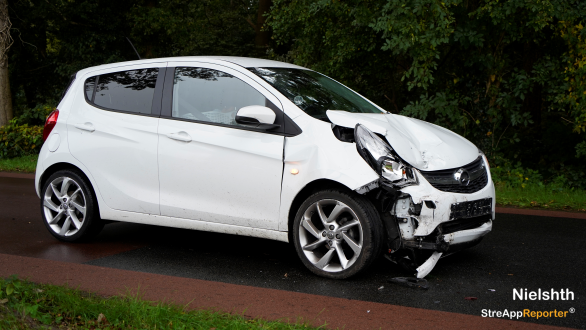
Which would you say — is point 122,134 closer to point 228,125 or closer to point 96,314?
point 228,125

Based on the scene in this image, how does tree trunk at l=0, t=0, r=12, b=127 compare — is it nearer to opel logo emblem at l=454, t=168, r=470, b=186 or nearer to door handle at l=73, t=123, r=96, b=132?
door handle at l=73, t=123, r=96, b=132

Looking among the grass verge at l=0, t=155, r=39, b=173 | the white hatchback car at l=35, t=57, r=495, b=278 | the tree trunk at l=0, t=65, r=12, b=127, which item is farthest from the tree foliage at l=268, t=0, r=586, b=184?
the tree trunk at l=0, t=65, r=12, b=127

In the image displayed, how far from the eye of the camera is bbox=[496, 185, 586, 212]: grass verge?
339 inches

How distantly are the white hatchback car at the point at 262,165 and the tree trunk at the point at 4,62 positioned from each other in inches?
463

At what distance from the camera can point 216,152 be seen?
17.2 ft

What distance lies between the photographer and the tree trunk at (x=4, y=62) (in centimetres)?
1641

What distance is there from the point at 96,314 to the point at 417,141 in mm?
2768

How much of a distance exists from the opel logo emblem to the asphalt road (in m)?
0.79

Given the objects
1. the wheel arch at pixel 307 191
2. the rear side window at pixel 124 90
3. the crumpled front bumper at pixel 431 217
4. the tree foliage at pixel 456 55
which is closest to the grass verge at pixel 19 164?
the tree foliage at pixel 456 55

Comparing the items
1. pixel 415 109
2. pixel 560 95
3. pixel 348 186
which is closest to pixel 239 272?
pixel 348 186

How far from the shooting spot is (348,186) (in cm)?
464

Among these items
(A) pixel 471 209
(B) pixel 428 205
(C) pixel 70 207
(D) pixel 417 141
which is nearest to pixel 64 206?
(C) pixel 70 207

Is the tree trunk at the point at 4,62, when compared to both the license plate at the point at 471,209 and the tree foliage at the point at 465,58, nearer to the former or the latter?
the tree foliage at the point at 465,58

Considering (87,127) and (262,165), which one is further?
(87,127)
